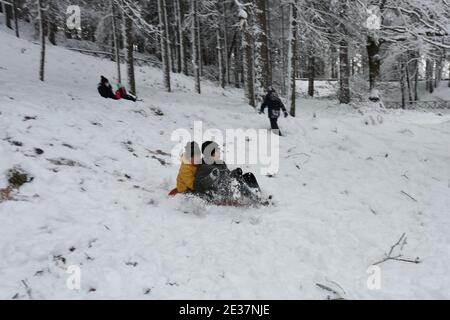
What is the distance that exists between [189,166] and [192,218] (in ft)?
3.75

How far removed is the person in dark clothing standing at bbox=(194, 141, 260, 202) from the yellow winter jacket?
0.12m

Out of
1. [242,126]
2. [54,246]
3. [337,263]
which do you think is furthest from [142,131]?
[337,263]

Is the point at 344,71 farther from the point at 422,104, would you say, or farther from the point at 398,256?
the point at 422,104

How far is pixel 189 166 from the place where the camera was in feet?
25.3

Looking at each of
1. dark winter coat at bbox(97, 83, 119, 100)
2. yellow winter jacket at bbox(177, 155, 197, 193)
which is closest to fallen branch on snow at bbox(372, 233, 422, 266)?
yellow winter jacket at bbox(177, 155, 197, 193)

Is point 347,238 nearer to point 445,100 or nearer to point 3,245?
point 3,245

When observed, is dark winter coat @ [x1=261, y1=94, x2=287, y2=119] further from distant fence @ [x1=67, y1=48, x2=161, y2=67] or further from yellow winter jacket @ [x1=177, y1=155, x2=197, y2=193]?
distant fence @ [x1=67, y1=48, x2=161, y2=67]

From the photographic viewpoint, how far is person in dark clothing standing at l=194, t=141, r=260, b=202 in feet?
24.8

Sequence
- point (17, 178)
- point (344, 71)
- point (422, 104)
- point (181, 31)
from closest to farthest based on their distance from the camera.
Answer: point (17, 178), point (344, 71), point (181, 31), point (422, 104)

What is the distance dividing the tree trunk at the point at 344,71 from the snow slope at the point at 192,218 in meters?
10.0

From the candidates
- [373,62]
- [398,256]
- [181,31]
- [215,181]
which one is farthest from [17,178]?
[181,31]

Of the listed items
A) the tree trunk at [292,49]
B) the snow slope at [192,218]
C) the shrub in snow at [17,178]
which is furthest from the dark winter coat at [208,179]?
the tree trunk at [292,49]

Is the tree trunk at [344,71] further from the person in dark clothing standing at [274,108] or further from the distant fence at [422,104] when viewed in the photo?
the distant fence at [422,104]

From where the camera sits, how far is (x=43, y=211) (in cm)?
620
